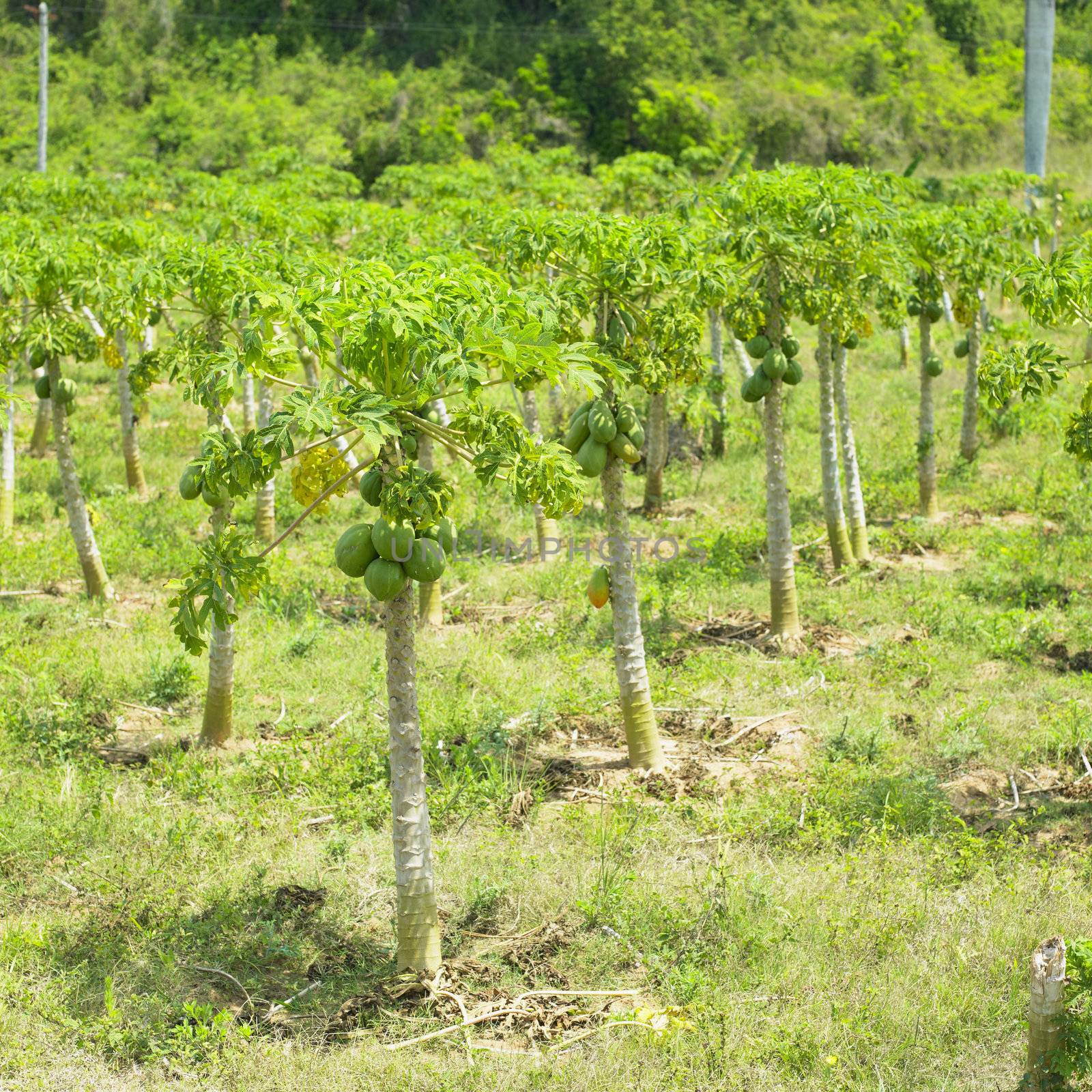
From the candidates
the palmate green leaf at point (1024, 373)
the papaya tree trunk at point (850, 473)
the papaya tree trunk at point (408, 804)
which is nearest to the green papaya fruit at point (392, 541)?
the papaya tree trunk at point (408, 804)

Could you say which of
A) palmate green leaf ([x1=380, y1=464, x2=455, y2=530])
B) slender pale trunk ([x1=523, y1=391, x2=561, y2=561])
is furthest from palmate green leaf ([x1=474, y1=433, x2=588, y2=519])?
slender pale trunk ([x1=523, y1=391, x2=561, y2=561])

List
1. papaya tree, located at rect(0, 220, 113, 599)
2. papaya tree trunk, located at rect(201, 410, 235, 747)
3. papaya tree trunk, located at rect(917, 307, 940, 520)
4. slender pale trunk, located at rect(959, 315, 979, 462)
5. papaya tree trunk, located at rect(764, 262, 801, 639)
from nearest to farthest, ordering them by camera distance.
A: papaya tree trunk, located at rect(201, 410, 235, 747) < papaya tree trunk, located at rect(764, 262, 801, 639) < papaya tree, located at rect(0, 220, 113, 599) < papaya tree trunk, located at rect(917, 307, 940, 520) < slender pale trunk, located at rect(959, 315, 979, 462)

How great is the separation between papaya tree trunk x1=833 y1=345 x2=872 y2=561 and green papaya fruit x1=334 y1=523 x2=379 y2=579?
8212 millimetres

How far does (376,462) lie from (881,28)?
4111cm

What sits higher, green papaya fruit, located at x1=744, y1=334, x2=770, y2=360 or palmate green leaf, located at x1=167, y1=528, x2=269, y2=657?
green papaya fruit, located at x1=744, y1=334, x2=770, y2=360

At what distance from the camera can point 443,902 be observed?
6.85 metres

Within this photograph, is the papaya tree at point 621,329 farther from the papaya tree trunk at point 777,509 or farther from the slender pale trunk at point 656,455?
the slender pale trunk at point 656,455

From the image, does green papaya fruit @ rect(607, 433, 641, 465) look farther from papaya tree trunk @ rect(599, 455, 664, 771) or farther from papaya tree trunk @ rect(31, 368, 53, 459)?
papaya tree trunk @ rect(31, 368, 53, 459)

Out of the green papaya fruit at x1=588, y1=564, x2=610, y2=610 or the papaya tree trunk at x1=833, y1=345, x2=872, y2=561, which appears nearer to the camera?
the green papaya fruit at x1=588, y1=564, x2=610, y2=610

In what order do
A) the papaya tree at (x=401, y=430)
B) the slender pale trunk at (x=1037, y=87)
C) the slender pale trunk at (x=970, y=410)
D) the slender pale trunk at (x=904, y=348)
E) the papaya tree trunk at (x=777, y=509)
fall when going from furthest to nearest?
the slender pale trunk at (x=1037, y=87) → the slender pale trunk at (x=904, y=348) → the slender pale trunk at (x=970, y=410) → the papaya tree trunk at (x=777, y=509) → the papaya tree at (x=401, y=430)

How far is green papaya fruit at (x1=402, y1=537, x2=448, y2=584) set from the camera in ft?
18.2

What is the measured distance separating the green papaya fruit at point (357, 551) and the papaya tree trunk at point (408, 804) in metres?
0.23

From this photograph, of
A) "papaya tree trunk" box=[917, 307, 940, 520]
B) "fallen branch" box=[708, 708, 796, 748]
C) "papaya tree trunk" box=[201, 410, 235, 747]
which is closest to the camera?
"papaya tree trunk" box=[201, 410, 235, 747]

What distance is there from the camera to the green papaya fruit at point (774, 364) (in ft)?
32.0
